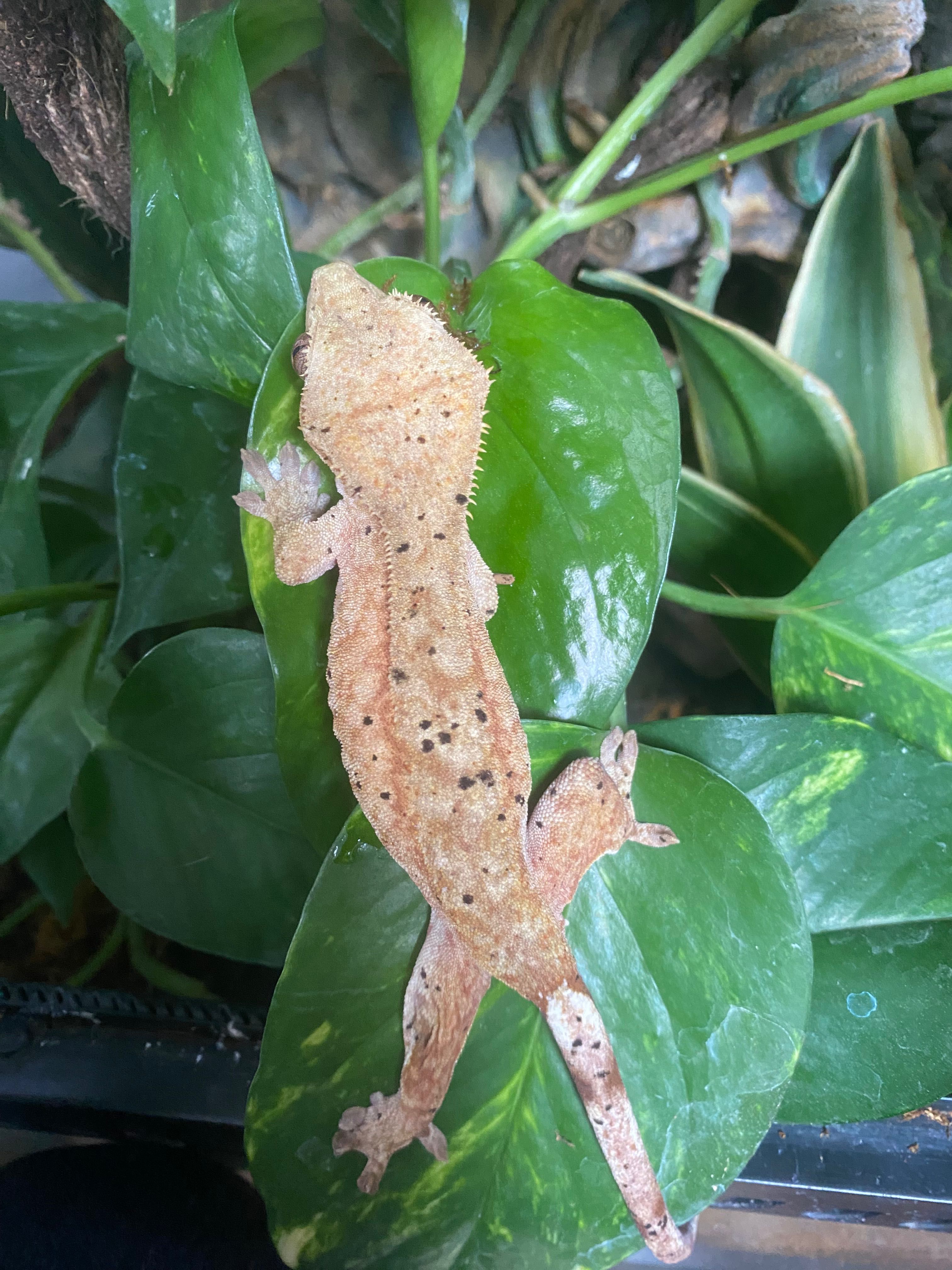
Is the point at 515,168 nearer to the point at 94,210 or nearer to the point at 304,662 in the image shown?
the point at 94,210

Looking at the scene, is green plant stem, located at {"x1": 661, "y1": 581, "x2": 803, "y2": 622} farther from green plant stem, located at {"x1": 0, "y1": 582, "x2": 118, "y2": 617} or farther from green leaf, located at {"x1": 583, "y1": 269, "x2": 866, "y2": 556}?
green plant stem, located at {"x1": 0, "y1": 582, "x2": 118, "y2": 617}

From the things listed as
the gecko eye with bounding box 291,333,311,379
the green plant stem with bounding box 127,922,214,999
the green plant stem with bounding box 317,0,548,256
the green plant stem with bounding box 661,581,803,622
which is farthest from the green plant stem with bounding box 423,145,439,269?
the green plant stem with bounding box 127,922,214,999

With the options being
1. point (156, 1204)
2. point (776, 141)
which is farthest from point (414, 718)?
point (776, 141)

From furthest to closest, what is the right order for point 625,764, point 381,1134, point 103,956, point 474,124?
point 103,956 → point 474,124 → point 625,764 → point 381,1134

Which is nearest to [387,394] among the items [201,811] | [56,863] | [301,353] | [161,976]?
[301,353]

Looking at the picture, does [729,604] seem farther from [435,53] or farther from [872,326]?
[435,53]

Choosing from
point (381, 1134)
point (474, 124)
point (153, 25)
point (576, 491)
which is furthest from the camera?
point (474, 124)
